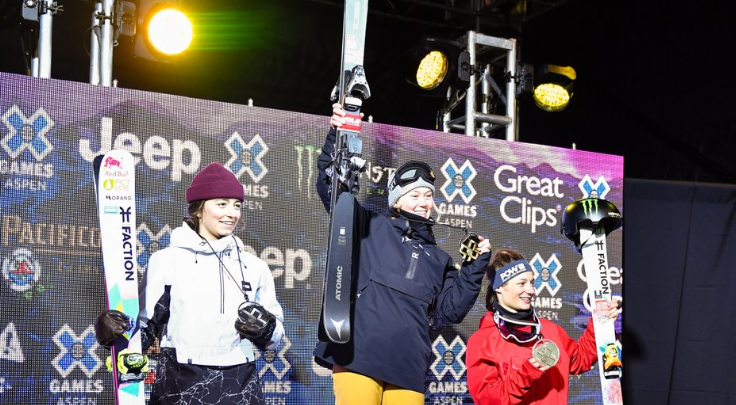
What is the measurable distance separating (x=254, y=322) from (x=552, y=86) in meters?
2.88

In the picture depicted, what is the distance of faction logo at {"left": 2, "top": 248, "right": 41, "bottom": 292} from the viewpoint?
3.10 metres

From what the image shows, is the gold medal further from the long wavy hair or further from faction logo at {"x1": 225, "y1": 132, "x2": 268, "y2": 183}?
faction logo at {"x1": 225, "y1": 132, "x2": 268, "y2": 183}

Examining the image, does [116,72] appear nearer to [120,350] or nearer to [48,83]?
[48,83]

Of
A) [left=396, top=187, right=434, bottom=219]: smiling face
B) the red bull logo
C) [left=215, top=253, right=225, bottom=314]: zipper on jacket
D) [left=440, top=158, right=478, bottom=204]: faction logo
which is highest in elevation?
[left=440, top=158, right=478, bottom=204]: faction logo

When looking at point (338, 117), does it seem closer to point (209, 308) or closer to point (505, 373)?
point (209, 308)

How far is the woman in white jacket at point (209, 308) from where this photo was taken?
8.37ft

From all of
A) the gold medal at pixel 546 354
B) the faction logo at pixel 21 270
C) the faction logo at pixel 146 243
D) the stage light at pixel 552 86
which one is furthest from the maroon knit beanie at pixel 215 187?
the stage light at pixel 552 86

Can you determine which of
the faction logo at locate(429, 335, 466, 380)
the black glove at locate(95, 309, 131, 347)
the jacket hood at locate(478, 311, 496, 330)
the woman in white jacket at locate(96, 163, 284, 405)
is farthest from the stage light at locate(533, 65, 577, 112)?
the black glove at locate(95, 309, 131, 347)

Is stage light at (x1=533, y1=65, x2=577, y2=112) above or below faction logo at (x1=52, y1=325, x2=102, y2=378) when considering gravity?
above

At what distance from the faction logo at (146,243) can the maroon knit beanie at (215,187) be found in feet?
2.20

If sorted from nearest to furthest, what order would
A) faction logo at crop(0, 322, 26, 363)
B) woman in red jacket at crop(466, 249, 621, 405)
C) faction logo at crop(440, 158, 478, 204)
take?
woman in red jacket at crop(466, 249, 621, 405)
faction logo at crop(0, 322, 26, 363)
faction logo at crop(440, 158, 478, 204)

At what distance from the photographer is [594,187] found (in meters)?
4.31

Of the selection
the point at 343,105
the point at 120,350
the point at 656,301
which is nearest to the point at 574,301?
the point at 656,301

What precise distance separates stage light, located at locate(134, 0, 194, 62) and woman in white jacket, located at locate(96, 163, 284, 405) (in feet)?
4.03
